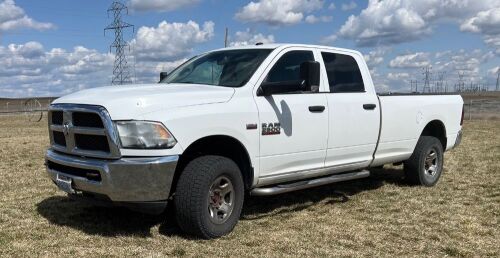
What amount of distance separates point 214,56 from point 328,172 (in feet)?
6.40

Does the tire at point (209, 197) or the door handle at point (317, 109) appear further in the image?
the door handle at point (317, 109)

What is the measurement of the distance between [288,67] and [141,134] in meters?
2.15

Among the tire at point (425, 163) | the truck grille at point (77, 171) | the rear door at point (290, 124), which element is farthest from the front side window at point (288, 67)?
the tire at point (425, 163)

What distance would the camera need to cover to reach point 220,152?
562 centimetres

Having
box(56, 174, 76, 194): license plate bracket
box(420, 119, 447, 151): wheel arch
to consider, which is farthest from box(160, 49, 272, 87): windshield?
box(420, 119, 447, 151): wheel arch

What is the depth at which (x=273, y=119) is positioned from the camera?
5746 millimetres

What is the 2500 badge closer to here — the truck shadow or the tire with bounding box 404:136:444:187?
the truck shadow

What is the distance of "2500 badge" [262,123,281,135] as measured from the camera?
5668 millimetres

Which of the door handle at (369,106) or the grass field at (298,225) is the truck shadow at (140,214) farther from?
the door handle at (369,106)

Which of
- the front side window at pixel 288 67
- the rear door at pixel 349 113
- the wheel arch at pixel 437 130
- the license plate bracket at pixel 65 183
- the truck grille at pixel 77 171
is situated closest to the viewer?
the truck grille at pixel 77 171

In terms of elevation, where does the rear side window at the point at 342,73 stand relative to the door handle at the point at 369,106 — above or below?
above

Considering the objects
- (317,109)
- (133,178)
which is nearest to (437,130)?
(317,109)

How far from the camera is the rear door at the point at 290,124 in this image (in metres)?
5.74

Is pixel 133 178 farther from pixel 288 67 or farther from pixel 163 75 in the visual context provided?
pixel 163 75
